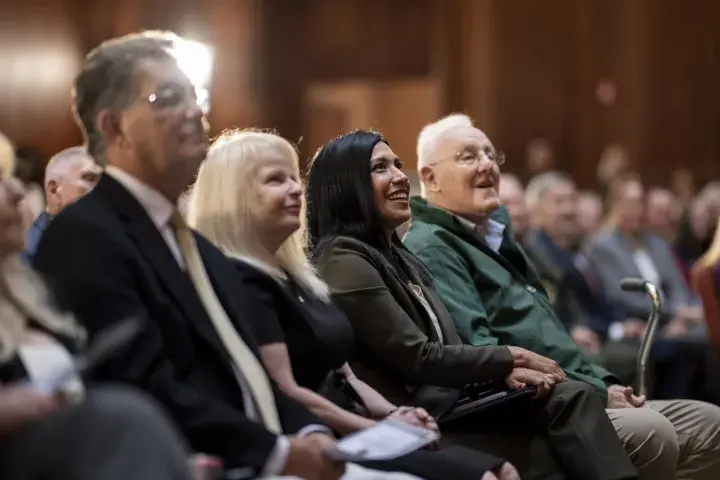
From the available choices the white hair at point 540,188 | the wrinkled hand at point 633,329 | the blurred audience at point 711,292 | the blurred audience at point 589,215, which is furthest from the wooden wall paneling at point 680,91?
the blurred audience at point 711,292

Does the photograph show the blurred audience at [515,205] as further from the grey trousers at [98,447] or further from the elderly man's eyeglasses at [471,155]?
the grey trousers at [98,447]

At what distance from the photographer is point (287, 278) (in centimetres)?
277

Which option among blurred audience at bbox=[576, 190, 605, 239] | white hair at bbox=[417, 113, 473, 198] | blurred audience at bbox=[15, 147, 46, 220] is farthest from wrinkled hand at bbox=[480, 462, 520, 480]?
blurred audience at bbox=[576, 190, 605, 239]

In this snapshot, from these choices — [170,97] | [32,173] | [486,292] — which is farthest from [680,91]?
[170,97]

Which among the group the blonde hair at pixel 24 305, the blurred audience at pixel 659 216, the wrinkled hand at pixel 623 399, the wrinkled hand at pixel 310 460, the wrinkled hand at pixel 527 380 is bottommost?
the blurred audience at pixel 659 216

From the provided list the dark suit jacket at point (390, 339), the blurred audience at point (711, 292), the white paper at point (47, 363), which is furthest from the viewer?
the blurred audience at point (711, 292)

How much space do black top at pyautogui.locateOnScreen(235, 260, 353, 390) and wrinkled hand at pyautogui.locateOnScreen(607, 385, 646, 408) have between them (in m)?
1.18

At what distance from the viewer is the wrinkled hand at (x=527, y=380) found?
3.16 meters

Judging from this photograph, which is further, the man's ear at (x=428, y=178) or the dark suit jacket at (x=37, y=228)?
the man's ear at (x=428, y=178)

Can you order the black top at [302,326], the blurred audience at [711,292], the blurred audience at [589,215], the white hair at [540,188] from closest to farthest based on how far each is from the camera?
the black top at [302,326]
the blurred audience at [711,292]
the white hair at [540,188]
the blurred audience at [589,215]

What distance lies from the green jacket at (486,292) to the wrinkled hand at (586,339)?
2.17 meters

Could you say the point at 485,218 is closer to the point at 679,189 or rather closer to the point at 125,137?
the point at 125,137

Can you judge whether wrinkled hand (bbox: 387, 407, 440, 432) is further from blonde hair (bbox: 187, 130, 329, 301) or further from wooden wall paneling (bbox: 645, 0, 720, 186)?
wooden wall paneling (bbox: 645, 0, 720, 186)

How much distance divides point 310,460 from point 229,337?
11.3 inches
